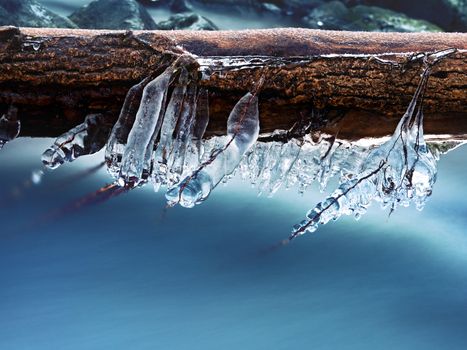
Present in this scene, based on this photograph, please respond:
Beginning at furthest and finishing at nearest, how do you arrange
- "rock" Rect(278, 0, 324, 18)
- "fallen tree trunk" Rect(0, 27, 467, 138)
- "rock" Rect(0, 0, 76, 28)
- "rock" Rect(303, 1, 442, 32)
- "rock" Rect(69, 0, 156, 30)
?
"rock" Rect(278, 0, 324, 18)
"rock" Rect(303, 1, 442, 32)
"rock" Rect(69, 0, 156, 30)
"rock" Rect(0, 0, 76, 28)
"fallen tree trunk" Rect(0, 27, 467, 138)

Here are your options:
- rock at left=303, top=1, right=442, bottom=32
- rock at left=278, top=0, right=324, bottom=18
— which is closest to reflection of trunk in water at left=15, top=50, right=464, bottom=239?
rock at left=303, top=1, right=442, bottom=32

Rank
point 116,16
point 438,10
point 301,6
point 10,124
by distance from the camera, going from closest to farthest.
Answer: point 10,124 < point 116,16 < point 438,10 < point 301,6

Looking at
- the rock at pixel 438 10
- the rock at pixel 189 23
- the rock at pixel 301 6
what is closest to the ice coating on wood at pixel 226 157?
the rock at pixel 189 23

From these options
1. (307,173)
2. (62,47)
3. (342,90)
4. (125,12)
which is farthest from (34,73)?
(125,12)

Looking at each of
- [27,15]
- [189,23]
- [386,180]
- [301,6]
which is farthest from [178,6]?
[386,180]

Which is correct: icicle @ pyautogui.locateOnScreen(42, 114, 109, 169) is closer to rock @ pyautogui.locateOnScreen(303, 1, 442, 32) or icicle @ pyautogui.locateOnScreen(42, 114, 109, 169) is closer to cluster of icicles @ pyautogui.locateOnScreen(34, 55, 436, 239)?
cluster of icicles @ pyautogui.locateOnScreen(34, 55, 436, 239)

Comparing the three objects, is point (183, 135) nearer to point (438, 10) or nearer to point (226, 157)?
point (226, 157)
